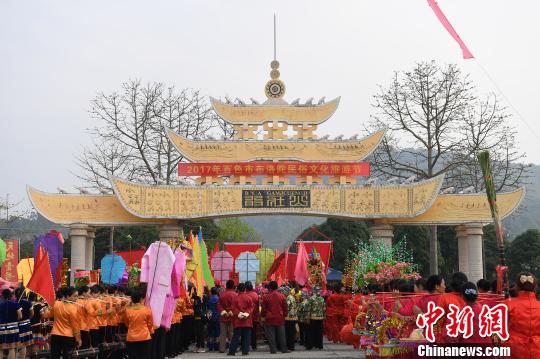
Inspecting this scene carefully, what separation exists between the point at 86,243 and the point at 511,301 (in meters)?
19.3

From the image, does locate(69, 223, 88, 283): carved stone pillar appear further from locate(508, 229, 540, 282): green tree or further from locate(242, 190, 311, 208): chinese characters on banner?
locate(508, 229, 540, 282): green tree

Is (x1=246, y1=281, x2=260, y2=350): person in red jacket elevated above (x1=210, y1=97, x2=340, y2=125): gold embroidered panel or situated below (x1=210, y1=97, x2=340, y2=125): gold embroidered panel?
below

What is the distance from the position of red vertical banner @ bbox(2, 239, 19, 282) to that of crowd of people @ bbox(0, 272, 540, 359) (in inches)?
102

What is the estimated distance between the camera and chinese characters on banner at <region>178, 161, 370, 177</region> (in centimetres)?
2269

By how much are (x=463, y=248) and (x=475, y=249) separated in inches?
46.9

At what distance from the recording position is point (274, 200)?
2227cm

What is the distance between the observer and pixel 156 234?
36031 mm

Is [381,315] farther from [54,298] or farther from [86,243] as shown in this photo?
[86,243]

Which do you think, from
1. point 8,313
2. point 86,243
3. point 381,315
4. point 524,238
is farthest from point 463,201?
point 8,313

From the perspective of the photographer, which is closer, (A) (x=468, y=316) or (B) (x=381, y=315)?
(A) (x=468, y=316)

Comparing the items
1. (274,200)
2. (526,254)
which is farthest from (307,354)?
(526,254)

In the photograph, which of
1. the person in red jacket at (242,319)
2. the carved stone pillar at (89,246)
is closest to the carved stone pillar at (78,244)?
the carved stone pillar at (89,246)

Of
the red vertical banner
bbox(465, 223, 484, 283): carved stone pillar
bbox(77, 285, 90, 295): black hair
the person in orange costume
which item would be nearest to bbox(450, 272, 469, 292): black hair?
the person in orange costume

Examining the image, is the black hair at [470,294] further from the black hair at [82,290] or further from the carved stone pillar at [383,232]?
the carved stone pillar at [383,232]
